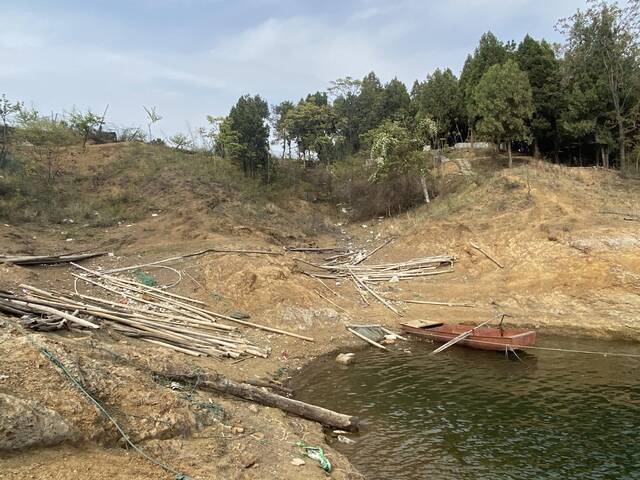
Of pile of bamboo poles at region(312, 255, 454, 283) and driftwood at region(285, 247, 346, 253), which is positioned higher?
driftwood at region(285, 247, 346, 253)

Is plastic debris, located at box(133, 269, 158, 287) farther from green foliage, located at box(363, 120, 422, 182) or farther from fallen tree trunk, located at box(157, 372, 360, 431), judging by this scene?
green foliage, located at box(363, 120, 422, 182)

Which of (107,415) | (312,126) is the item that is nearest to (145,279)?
(107,415)

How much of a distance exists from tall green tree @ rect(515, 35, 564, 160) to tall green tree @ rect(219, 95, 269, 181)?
22234 mm

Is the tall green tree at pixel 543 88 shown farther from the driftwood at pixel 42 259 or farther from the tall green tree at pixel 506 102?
the driftwood at pixel 42 259

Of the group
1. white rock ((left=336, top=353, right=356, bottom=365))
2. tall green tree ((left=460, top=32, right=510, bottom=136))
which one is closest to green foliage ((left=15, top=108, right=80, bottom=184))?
white rock ((left=336, top=353, right=356, bottom=365))

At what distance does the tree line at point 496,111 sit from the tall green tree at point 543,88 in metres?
0.08

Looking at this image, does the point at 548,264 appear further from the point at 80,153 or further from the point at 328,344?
the point at 80,153

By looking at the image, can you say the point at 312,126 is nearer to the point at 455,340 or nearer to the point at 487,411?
the point at 455,340

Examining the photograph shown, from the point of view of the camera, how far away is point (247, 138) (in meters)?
41.2

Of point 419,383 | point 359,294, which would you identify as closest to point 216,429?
point 419,383

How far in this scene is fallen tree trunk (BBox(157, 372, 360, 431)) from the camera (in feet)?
31.2

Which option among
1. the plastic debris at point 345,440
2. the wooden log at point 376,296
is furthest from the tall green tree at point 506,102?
the plastic debris at point 345,440

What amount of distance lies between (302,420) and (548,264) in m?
15.6

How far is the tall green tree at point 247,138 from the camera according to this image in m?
40.7
